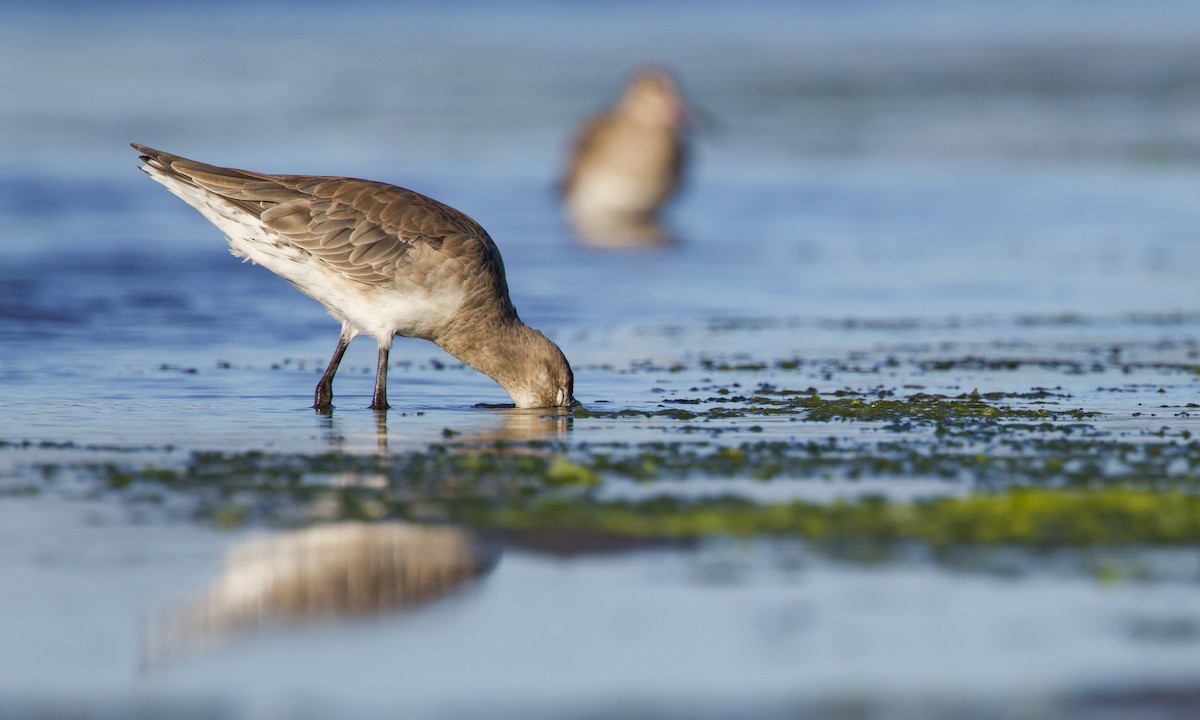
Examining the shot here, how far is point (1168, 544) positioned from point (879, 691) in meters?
1.93

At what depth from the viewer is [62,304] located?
1432 cm

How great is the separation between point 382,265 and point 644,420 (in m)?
1.60

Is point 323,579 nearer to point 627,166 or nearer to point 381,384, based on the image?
point 381,384

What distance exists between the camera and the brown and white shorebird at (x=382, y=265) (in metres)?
10.3

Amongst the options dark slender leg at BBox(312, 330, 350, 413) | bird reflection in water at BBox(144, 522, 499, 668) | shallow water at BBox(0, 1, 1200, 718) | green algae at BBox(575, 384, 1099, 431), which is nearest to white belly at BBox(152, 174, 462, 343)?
dark slender leg at BBox(312, 330, 350, 413)

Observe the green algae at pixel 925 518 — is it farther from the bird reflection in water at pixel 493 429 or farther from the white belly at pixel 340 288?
the white belly at pixel 340 288

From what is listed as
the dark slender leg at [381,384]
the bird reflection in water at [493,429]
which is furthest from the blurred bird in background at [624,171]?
the bird reflection in water at [493,429]

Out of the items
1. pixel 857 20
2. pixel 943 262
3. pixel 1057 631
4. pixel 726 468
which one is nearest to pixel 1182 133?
pixel 943 262

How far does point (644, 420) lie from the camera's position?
984 cm

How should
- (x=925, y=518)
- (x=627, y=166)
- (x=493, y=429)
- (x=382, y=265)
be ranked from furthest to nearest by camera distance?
1. (x=627, y=166)
2. (x=382, y=265)
3. (x=493, y=429)
4. (x=925, y=518)

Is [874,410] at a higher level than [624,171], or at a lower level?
lower

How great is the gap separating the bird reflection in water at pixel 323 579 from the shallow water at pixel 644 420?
0.05 metres

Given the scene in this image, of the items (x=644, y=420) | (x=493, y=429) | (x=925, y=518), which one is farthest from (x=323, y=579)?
(x=644, y=420)

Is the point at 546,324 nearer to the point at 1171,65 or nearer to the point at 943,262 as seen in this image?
the point at 943,262
